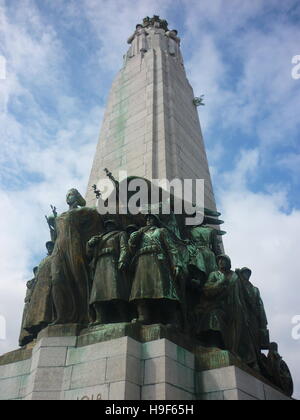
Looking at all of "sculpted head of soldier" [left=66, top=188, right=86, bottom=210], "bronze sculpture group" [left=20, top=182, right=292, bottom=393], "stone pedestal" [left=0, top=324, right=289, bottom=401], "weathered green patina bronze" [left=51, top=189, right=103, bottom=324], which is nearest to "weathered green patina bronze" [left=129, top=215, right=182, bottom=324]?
"bronze sculpture group" [left=20, top=182, right=292, bottom=393]

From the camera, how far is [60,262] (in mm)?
8555

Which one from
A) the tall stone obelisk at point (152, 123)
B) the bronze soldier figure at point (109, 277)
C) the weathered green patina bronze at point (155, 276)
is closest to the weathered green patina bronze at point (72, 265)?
the bronze soldier figure at point (109, 277)

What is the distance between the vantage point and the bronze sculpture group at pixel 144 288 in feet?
25.6

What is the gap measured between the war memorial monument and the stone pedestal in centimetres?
2

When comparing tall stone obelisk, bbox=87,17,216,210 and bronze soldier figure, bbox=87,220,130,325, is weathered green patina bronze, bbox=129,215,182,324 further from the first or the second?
tall stone obelisk, bbox=87,17,216,210

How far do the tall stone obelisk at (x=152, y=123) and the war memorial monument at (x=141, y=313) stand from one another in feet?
1.87

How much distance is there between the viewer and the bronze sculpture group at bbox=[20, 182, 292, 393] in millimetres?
7793

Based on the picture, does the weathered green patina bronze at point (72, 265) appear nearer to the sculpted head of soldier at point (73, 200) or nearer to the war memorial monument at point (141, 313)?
the war memorial monument at point (141, 313)

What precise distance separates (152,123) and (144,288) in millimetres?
7493

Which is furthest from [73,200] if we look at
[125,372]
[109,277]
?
[125,372]

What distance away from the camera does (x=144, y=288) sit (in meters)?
7.69

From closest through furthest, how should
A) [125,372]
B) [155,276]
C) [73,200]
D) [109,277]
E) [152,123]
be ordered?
1. [125,372]
2. [155,276]
3. [109,277]
4. [73,200]
5. [152,123]

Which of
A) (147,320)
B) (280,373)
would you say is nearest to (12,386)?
(147,320)

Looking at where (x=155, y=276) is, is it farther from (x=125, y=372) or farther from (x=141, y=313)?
(x=125, y=372)
